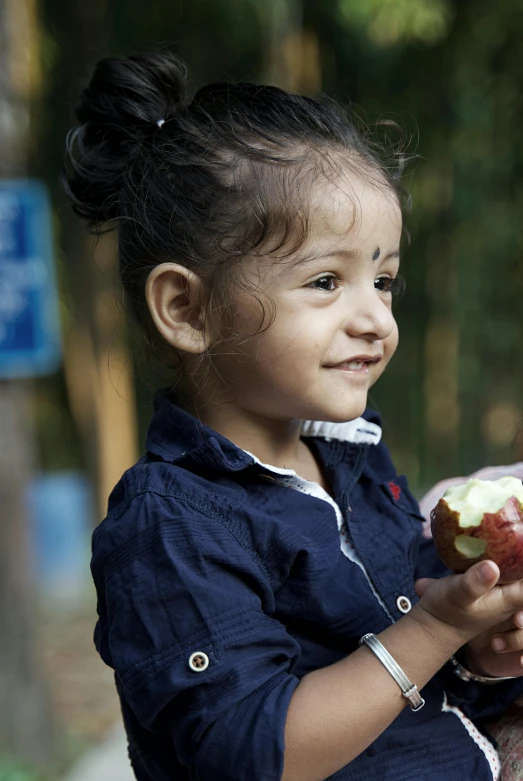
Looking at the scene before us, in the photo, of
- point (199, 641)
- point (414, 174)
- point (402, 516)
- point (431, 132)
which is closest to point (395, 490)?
point (402, 516)

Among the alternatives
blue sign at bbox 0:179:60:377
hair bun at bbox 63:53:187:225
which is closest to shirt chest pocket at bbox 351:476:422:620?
hair bun at bbox 63:53:187:225

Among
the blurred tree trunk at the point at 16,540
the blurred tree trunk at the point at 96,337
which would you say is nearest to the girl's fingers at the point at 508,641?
the blurred tree trunk at the point at 16,540

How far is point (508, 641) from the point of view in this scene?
1.34m

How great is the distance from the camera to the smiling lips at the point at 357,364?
4.68 ft

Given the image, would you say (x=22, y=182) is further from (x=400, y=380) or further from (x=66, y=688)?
(x=400, y=380)

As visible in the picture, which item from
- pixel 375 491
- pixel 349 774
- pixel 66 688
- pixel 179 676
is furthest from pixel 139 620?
pixel 66 688

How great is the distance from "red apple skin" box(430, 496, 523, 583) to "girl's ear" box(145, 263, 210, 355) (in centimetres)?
46

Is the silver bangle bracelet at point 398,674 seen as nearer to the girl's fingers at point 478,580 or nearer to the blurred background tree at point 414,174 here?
the girl's fingers at point 478,580

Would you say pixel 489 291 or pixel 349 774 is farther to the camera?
pixel 489 291

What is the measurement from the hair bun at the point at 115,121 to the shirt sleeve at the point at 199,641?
2.00 feet

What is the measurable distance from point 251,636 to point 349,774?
0.29 metres

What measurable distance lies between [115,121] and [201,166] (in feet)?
0.87

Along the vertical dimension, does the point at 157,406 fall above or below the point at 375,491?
above

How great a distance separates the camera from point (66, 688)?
5.20 m
